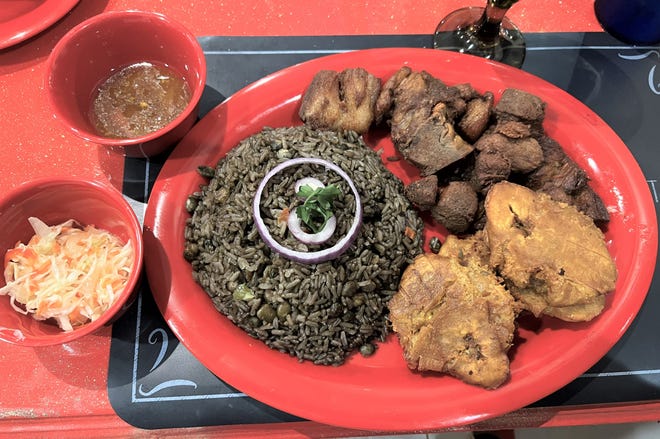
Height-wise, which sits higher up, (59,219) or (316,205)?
(316,205)

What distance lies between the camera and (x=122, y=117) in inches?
117

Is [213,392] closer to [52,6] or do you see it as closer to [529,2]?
[52,6]

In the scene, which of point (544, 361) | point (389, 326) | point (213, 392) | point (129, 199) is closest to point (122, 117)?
point (129, 199)

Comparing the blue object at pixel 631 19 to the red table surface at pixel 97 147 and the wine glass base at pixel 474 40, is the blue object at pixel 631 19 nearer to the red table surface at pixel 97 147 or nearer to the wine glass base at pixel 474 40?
the red table surface at pixel 97 147

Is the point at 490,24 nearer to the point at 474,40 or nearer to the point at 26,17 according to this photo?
the point at 474,40

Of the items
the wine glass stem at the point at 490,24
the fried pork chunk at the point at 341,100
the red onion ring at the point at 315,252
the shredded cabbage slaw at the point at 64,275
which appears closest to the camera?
the shredded cabbage slaw at the point at 64,275

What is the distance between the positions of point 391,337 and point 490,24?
2.22 metres

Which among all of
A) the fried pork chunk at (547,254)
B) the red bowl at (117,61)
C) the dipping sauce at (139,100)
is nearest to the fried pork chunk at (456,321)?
the fried pork chunk at (547,254)

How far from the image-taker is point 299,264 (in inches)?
104

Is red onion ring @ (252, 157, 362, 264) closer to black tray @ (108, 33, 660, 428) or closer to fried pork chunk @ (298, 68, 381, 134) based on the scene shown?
fried pork chunk @ (298, 68, 381, 134)

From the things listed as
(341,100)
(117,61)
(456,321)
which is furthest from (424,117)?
(117,61)

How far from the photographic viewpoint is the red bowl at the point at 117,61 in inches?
107

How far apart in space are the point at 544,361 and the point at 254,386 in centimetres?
152

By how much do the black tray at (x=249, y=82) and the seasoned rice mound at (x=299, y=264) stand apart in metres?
0.46
